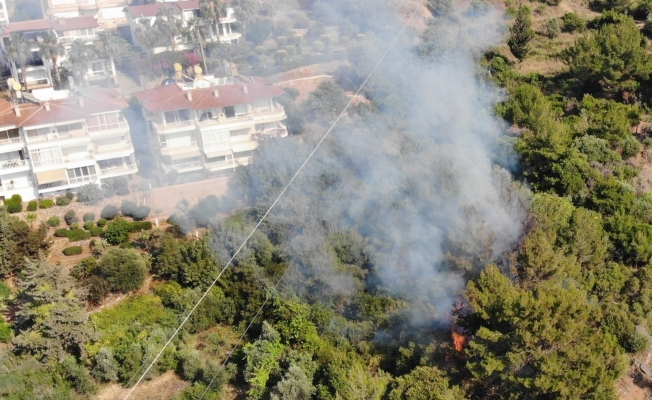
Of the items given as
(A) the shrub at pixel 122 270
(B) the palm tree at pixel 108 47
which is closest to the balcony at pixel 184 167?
(A) the shrub at pixel 122 270

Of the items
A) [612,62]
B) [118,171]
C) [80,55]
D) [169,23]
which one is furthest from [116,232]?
[612,62]

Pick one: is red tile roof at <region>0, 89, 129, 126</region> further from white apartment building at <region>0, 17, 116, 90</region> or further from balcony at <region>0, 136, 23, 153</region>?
white apartment building at <region>0, 17, 116, 90</region>

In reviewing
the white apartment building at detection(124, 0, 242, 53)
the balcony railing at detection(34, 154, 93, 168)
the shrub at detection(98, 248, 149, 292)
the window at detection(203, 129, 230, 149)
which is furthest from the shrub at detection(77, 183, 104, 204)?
the white apartment building at detection(124, 0, 242, 53)

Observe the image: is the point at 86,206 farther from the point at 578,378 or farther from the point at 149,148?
the point at 578,378

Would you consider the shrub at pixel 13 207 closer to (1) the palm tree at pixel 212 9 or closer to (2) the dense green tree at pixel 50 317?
(2) the dense green tree at pixel 50 317

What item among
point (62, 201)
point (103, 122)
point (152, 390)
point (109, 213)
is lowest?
point (152, 390)

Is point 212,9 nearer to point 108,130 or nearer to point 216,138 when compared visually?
point 216,138
